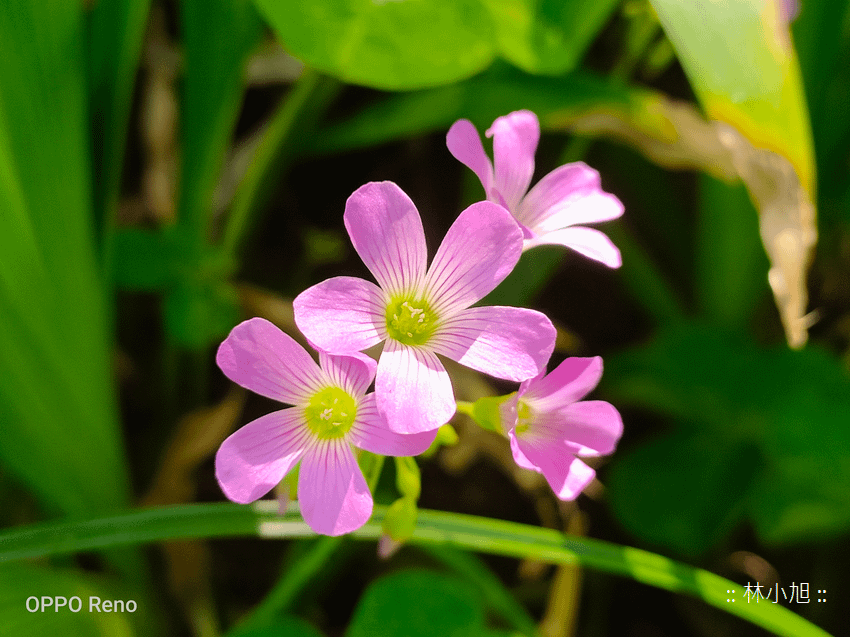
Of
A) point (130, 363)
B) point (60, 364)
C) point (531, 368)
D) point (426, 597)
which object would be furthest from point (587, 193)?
point (130, 363)

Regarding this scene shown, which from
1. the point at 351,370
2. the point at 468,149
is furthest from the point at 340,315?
the point at 468,149

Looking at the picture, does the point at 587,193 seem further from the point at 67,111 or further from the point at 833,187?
the point at 833,187

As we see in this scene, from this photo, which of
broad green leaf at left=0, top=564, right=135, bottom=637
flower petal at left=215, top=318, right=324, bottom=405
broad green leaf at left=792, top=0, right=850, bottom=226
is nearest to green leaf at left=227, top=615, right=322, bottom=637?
broad green leaf at left=0, top=564, right=135, bottom=637

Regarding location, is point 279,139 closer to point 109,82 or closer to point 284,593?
point 109,82

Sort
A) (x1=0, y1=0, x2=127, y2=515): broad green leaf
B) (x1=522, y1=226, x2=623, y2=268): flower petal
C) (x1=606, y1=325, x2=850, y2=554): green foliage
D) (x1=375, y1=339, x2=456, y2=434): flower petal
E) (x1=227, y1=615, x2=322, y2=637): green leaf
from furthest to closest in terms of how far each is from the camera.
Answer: (x1=606, y1=325, x2=850, y2=554): green foliage, (x1=227, y1=615, x2=322, y2=637): green leaf, (x1=0, y1=0, x2=127, y2=515): broad green leaf, (x1=522, y1=226, x2=623, y2=268): flower petal, (x1=375, y1=339, x2=456, y2=434): flower petal

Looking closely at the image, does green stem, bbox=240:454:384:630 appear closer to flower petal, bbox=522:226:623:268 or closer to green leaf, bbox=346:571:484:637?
green leaf, bbox=346:571:484:637
